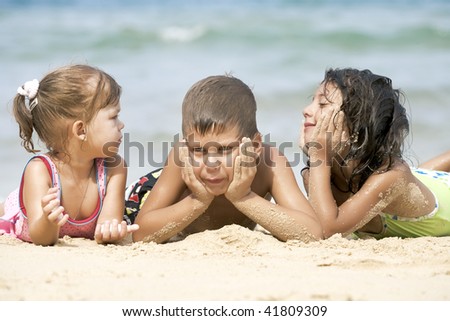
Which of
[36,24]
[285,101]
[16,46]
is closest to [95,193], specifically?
[285,101]

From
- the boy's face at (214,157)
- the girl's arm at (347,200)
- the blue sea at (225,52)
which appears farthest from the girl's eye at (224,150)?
the blue sea at (225,52)

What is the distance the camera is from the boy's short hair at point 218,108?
A: 11.3 ft

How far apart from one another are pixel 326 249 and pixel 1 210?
2287 mm

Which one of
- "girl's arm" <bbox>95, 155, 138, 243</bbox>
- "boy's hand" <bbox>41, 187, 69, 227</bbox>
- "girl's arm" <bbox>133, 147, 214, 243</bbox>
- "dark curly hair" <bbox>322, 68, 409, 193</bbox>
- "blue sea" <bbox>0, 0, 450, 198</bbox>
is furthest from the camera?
"blue sea" <bbox>0, 0, 450, 198</bbox>

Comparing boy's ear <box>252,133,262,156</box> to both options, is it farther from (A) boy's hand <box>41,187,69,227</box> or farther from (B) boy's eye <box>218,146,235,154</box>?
(A) boy's hand <box>41,187,69,227</box>

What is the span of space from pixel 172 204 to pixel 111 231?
364 millimetres

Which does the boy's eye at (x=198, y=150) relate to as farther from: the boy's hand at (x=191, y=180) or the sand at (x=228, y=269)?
the sand at (x=228, y=269)

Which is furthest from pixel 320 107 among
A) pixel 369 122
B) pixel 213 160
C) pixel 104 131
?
pixel 104 131

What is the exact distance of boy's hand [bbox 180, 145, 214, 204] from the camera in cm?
346

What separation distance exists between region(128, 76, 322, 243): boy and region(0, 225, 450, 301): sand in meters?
0.11

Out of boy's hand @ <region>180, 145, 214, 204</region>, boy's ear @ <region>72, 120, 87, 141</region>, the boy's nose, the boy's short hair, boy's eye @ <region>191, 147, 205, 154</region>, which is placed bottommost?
boy's hand @ <region>180, 145, 214, 204</region>

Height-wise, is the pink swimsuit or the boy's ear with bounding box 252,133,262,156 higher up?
the boy's ear with bounding box 252,133,262,156

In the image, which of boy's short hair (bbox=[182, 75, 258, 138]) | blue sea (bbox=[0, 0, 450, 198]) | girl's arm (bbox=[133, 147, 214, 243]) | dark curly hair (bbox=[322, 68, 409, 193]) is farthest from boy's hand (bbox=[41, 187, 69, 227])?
blue sea (bbox=[0, 0, 450, 198])

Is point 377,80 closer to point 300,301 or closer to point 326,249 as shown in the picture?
point 326,249
